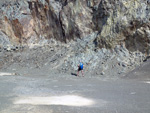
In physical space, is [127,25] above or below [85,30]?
above

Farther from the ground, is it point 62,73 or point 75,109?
point 75,109

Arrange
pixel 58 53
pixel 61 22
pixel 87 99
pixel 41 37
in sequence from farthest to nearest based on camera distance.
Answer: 1. pixel 41 37
2. pixel 61 22
3. pixel 58 53
4. pixel 87 99

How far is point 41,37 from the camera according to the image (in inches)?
977

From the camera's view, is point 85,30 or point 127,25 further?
point 85,30

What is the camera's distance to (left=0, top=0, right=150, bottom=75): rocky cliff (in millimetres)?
15742

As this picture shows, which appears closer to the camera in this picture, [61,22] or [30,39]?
[61,22]

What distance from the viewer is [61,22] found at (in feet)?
74.8

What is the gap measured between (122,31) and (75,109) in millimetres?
12512

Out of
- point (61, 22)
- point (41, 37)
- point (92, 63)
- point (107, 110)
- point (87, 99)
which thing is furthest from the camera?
point (41, 37)

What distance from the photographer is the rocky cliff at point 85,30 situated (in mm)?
15742

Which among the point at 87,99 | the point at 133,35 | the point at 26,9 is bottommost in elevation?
the point at 87,99

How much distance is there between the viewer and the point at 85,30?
68.3ft

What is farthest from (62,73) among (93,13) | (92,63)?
(93,13)

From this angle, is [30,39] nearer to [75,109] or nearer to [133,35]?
[133,35]
